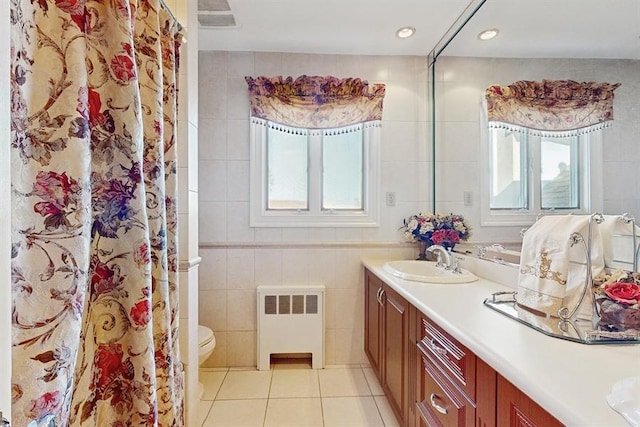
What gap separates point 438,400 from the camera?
132 centimetres

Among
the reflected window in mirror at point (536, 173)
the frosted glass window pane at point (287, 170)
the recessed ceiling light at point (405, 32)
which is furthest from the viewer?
the frosted glass window pane at point (287, 170)

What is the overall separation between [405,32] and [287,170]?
128 cm

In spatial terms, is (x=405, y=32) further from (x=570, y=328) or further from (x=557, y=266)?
(x=570, y=328)

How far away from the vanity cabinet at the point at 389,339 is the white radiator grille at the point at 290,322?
14.4 inches

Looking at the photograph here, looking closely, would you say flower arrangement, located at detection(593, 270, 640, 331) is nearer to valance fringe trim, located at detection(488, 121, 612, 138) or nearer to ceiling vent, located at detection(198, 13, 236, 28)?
valance fringe trim, located at detection(488, 121, 612, 138)

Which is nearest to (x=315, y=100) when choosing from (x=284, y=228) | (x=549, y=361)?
(x=284, y=228)

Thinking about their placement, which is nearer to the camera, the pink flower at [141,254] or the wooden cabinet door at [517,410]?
the wooden cabinet door at [517,410]

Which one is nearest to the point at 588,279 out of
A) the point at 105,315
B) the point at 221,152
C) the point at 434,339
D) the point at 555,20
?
the point at 434,339

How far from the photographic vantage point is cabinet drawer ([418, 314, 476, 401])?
1.09m

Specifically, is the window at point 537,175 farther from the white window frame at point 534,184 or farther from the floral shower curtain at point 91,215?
the floral shower curtain at point 91,215

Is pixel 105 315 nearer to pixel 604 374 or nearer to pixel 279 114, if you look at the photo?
pixel 604 374

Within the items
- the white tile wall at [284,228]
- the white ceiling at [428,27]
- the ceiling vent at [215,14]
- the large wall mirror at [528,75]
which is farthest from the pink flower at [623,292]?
the ceiling vent at [215,14]

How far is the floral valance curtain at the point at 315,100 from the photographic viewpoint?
2621mm

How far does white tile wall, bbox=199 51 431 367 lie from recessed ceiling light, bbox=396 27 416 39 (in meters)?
0.30
